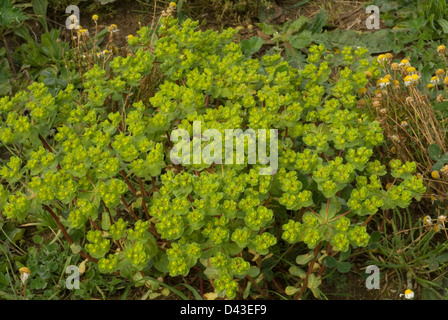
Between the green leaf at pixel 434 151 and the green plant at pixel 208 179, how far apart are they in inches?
16.4

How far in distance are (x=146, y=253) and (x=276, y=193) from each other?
0.65m

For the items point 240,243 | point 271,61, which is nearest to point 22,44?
point 271,61

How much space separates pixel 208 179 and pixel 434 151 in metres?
1.30

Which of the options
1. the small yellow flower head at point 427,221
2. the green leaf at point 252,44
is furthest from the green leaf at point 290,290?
the green leaf at point 252,44

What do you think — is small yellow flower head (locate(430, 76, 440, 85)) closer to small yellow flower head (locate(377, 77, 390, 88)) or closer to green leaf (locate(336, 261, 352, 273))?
small yellow flower head (locate(377, 77, 390, 88))

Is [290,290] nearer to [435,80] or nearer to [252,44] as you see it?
[435,80]

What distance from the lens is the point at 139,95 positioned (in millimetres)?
3564

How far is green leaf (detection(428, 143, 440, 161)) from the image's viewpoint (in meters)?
2.97

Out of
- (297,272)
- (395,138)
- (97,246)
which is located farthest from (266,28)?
(97,246)

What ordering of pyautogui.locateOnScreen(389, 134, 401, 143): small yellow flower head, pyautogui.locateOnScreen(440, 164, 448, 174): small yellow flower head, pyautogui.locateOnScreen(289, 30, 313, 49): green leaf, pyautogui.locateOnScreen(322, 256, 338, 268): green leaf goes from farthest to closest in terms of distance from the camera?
pyautogui.locateOnScreen(289, 30, 313, 49): green leaf → pyautogui.locateOnScreen(389, 134, 401, 143): small yellow flower head → pyautogui.locateOnScreen(440, 164, 448, 174): small yellow flower head → pyautogui.locateOnScreen(322, 256, 338, 268): green leaf

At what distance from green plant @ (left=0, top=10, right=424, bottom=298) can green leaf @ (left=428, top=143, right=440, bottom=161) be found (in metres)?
0.42

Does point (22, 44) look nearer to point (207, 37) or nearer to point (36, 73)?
point (36, 73)

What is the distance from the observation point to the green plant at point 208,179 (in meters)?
2.39

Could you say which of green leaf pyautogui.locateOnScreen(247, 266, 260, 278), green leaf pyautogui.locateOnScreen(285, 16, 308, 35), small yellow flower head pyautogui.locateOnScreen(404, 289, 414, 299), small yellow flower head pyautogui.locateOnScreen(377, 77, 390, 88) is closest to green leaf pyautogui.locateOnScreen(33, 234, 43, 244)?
green leaf pyautogui.locateOnScreen(247, 266, 260, 278)
